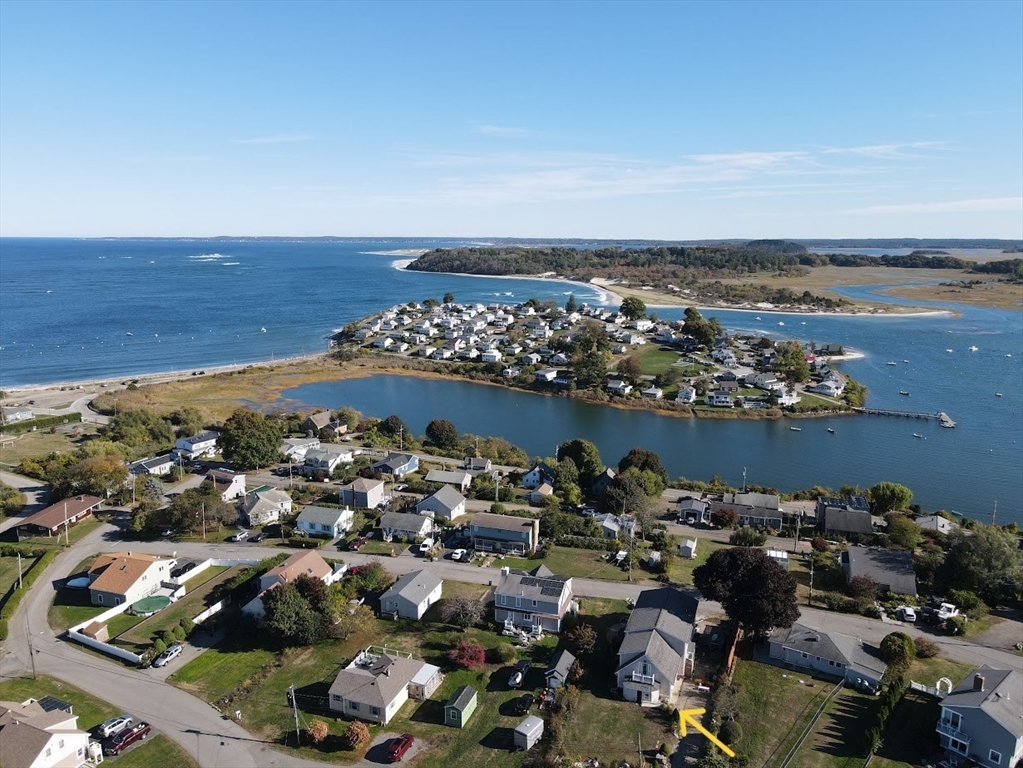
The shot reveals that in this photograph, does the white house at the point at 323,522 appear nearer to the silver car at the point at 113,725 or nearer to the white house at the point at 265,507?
the white house at the point at 265,507

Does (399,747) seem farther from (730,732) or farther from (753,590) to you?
(753,590)

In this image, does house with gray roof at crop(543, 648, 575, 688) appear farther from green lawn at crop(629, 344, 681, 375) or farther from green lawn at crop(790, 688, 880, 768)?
green lawn at crop(629, 344, 681, 375)

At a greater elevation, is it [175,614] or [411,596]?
[411,596]

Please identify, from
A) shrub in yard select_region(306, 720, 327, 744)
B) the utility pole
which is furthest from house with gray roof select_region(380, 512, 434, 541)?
shrub in yard select_region(306, 720, 327, 744)

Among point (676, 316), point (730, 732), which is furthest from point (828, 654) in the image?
point (676, 316)

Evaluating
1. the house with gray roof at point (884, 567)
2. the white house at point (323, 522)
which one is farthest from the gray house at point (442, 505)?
the house with gray roof at point (884, 567)
